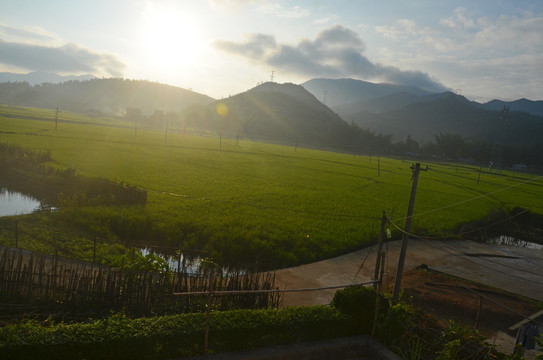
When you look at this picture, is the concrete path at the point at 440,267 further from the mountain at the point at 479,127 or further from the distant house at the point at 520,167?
the mountain at the point at 479,127

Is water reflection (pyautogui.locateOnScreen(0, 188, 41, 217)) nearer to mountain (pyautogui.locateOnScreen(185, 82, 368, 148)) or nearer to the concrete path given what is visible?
the concrete path

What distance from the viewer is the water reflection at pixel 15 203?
20.5 metres

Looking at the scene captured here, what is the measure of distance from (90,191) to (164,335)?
17591 mm

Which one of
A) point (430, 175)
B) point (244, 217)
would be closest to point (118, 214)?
point (244, 217)

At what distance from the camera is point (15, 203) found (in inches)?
869

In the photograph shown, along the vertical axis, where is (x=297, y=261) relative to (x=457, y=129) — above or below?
below

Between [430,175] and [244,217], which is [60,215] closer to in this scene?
[244,217]

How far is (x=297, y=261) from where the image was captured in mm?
15648

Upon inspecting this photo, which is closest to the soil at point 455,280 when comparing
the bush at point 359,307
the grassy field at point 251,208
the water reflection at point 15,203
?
the grassy field at point 251,208

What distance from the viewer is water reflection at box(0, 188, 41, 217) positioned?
20531 millimetres

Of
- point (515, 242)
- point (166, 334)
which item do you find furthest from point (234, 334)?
point (515, 242)

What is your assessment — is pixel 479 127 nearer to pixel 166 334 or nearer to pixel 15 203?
pixel 15 203

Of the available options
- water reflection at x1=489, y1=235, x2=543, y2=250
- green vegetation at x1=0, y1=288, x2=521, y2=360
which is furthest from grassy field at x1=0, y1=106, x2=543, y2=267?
green vegetation at x1=0, y1=288, x2=521, y2=360

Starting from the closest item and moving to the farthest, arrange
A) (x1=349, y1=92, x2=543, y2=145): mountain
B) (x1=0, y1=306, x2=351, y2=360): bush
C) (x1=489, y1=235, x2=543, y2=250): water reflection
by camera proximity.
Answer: (x1=0, y1=306, x2=351, y2=360): bush, (x1=489, y1=235, x2=543, y2=250): water reflection, (x1=349, y1=92, x2=543, y2=145): mountain
